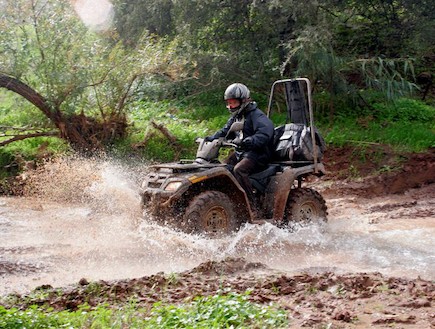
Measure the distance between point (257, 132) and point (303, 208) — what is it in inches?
57.6

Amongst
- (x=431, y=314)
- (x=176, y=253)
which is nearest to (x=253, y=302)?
(x=431, y=314)

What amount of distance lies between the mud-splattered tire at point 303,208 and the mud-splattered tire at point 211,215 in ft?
3.35

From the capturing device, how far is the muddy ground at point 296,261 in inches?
238

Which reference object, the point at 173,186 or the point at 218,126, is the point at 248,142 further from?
the point at 218,126

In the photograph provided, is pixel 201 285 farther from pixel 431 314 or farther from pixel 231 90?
pixel 231 90

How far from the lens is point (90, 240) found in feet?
31.1

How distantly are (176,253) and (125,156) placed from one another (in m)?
6.82

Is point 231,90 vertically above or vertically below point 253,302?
above

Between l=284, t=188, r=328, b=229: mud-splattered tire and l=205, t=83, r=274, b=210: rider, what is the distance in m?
0.57

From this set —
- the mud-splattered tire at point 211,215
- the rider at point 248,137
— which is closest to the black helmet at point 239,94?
the rider at point 248,137

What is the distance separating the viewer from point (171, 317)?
5148 mm

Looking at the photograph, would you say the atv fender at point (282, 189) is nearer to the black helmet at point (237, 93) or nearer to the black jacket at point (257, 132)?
the black jacket at point (257, 132)

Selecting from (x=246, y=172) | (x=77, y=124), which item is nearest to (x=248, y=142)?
(x=246, y=172)

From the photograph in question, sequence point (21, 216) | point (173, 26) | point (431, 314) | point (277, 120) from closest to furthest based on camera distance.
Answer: point (431, 314) < point (21, 216) < point (277, 120) < point (173, 26)
